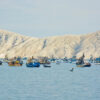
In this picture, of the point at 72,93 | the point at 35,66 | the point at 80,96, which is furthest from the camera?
the point at 35,66

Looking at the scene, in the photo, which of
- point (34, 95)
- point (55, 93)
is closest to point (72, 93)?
point (55, 93)

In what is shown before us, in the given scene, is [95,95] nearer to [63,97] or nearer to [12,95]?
[63,97]

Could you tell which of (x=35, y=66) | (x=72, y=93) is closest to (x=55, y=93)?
(x=72, y=93)

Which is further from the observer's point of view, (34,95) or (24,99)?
(34,95)

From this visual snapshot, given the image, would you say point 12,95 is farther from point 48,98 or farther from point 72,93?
point 72,93

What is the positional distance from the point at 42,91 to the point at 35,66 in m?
128

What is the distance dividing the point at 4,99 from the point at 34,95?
21.9 ft

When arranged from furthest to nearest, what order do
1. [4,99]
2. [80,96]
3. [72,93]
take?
[72,93] < [80,96] < [4,99]

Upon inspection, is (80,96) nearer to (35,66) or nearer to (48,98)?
(48,98)

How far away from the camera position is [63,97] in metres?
56.6

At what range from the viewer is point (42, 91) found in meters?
64.4

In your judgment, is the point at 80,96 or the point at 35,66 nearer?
the point at 80,96

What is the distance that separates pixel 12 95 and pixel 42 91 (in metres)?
7.72

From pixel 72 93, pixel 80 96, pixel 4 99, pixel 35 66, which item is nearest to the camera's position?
pixel 4 99
